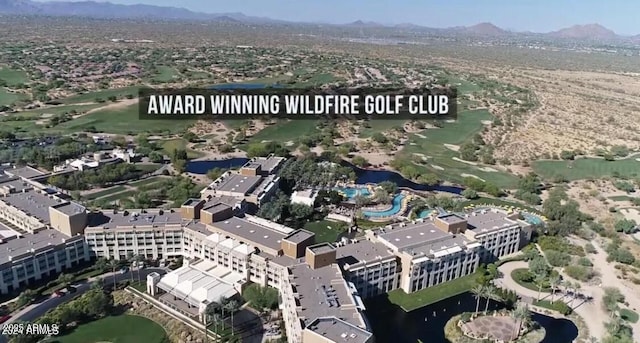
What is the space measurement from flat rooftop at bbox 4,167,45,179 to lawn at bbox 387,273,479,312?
6201 centimetres

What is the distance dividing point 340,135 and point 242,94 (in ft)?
154

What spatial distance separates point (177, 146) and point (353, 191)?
45920mm

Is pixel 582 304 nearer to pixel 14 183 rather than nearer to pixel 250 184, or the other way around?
pixel 250 184

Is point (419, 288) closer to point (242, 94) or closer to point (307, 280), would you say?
point (307, 280)

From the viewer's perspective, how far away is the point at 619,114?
166m

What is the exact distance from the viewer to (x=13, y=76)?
179m

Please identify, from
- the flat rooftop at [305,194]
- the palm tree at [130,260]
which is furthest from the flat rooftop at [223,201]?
the flat rooftop at [305,194]

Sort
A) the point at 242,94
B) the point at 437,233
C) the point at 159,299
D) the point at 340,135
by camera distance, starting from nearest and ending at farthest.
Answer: the point at 159,299
the point at 437,233
the point at 340,135
the point at 242,94

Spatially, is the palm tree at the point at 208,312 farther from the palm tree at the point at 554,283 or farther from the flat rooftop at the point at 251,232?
the palm tree at the point at 554,283

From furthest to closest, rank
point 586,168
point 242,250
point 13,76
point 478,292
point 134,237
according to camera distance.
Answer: point 13,76
point 586,168
point 134,237
point 242,250
point 478,292

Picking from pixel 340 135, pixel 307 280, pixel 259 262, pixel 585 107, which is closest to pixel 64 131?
pixel 340 135

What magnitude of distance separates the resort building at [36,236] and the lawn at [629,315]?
6241cm

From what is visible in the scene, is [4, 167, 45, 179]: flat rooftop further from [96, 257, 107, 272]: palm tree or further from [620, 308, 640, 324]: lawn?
[620, 308, 640, 324]: lawn

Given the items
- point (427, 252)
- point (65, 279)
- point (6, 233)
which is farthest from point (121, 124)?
point (427, 252)
